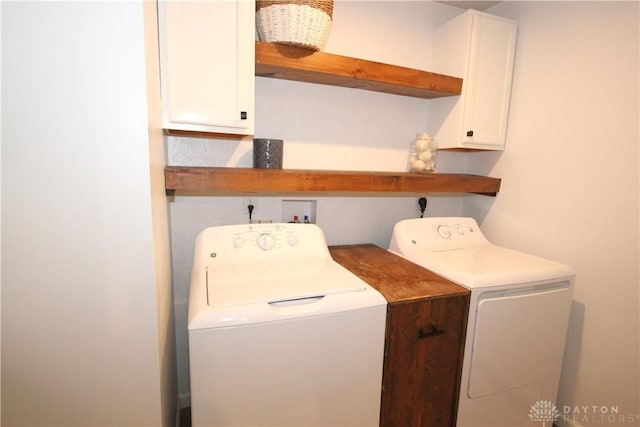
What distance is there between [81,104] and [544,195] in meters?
2.02

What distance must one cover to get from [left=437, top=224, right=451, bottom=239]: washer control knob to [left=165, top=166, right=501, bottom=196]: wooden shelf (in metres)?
0.21

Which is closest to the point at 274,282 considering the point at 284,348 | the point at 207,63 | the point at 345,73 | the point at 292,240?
the point at 284,348

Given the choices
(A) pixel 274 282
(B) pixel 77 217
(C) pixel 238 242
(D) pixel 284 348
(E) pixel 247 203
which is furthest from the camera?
(E) pixel 247 203

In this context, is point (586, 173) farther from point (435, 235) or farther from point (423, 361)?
point (423, 361)

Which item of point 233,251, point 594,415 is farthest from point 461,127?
point 594,415

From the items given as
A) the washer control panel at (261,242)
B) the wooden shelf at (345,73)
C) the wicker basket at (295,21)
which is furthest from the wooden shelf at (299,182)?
the wicker basket at (295,21)

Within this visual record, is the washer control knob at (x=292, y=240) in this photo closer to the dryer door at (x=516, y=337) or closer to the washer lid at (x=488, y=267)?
the washer lid at (x=488, y=267)

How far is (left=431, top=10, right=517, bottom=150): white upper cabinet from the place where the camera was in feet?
5.77

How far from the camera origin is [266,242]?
4.86 feet

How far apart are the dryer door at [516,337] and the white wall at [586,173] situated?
21 cm

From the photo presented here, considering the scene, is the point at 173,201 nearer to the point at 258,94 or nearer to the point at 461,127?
the point at 258,94

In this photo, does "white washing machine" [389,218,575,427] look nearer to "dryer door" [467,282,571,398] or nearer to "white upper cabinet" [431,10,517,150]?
"dryer door" [467,282,571,398]

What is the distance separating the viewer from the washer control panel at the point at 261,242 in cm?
144

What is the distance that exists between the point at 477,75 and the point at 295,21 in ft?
3.44
